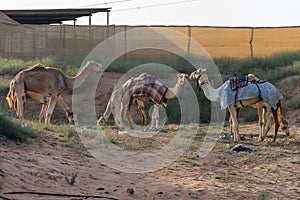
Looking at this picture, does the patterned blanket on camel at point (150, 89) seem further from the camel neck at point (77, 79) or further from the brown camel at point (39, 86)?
the brown camel at point (39, 86)

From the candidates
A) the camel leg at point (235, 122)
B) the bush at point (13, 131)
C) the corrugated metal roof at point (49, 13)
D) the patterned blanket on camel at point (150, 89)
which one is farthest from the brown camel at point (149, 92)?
the corrugated metal roof at point (49, 13)

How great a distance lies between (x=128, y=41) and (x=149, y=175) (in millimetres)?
18223

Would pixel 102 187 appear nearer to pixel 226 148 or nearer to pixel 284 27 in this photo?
pixel 226 148

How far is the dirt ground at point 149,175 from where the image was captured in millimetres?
12734

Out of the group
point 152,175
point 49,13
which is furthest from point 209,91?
point 49,13

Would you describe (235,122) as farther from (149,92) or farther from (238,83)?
(149,92)

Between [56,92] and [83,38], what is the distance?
42.5ft

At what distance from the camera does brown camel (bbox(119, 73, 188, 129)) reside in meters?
20.9

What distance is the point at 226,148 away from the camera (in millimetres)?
17594

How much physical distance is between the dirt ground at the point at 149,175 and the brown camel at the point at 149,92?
3.55m

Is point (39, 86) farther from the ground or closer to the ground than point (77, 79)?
closer to the ground

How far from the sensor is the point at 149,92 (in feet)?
68.5

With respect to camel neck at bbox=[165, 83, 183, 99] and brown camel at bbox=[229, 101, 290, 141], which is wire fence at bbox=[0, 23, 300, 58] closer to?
camel neck at bbox=[165, 83, 183, 99]

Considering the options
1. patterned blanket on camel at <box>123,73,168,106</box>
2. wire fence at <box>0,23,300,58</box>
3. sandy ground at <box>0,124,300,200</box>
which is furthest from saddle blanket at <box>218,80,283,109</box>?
wire fence at <box>0,23,300,58</box>
